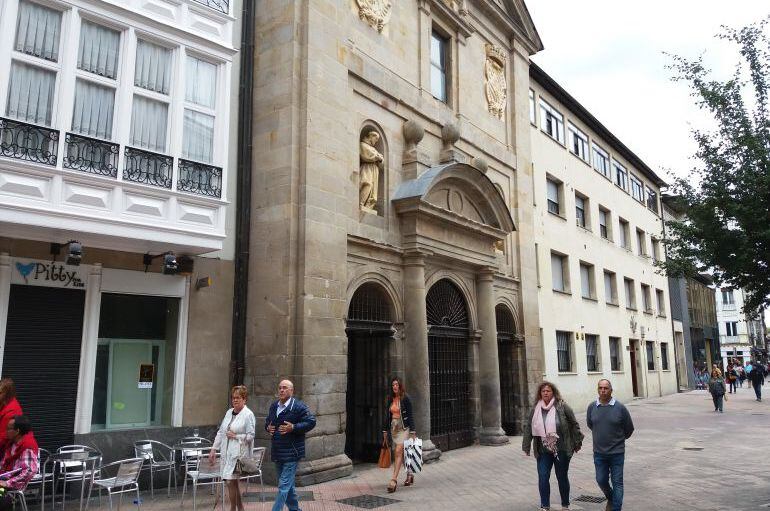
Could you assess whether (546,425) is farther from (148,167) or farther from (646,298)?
(646,298)

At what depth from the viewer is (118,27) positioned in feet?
31.0

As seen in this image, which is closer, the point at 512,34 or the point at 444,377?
the point at 444,377

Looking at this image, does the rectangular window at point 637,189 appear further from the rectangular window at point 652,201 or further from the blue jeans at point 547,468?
the blue jeans at point 547,468

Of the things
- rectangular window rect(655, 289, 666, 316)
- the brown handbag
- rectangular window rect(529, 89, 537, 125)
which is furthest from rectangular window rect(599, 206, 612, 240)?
the brown handbag

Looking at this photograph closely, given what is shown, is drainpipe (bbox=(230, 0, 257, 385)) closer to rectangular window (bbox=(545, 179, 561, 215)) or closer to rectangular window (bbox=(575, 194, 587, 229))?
rectangular window (bbox=(545, 179, 561, 215))

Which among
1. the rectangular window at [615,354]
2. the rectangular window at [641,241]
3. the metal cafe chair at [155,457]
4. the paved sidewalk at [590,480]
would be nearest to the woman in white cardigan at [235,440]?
the paved sidewalk at [590,480]

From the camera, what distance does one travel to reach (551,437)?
25.5ft

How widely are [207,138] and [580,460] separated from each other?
9.48m

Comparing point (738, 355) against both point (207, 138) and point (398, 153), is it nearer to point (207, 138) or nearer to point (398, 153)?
point (398, 153)

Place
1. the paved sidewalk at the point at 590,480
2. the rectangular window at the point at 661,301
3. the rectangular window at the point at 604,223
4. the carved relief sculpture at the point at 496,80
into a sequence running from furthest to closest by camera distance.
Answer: the rectangular window at the point at 661,301, the rectangular window at the point at 604,223, the carved relief sculpture at the point at 496,80, the paved sidewalk at the point at 590,480

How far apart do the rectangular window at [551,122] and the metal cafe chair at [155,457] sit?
19.2m

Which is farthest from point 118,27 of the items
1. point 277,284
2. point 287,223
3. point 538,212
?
point 538,212

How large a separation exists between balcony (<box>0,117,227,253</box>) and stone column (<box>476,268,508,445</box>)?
26.2ft

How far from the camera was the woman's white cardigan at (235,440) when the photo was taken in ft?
24.2
